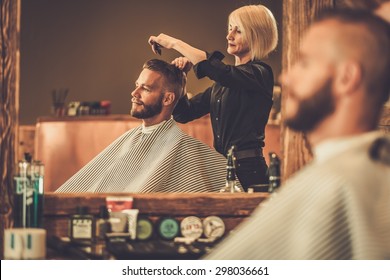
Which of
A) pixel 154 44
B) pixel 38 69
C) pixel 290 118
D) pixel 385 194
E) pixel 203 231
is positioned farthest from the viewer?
pixel 38 69

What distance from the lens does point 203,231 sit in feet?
7.79

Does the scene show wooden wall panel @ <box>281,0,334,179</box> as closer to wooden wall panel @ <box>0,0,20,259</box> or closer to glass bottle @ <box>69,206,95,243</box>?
glass bottle @ <box>69,206,95,243</box>

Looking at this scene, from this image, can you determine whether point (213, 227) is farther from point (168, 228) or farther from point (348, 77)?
point (348, 77)

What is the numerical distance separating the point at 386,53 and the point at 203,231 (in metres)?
0.90

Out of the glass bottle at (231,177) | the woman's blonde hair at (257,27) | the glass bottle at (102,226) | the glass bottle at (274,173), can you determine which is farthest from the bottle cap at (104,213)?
the woman's blonde hair at (257,27)

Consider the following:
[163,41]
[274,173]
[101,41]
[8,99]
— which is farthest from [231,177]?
[101,41]

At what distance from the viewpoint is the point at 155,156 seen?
110 inches

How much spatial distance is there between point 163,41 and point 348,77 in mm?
1156

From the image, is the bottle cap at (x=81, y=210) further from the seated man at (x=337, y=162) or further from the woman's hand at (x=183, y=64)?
the seated man at (x=337, y=162)

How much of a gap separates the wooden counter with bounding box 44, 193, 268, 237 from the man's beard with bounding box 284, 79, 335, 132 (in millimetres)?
673

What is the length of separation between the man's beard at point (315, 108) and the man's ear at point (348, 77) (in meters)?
0.02
